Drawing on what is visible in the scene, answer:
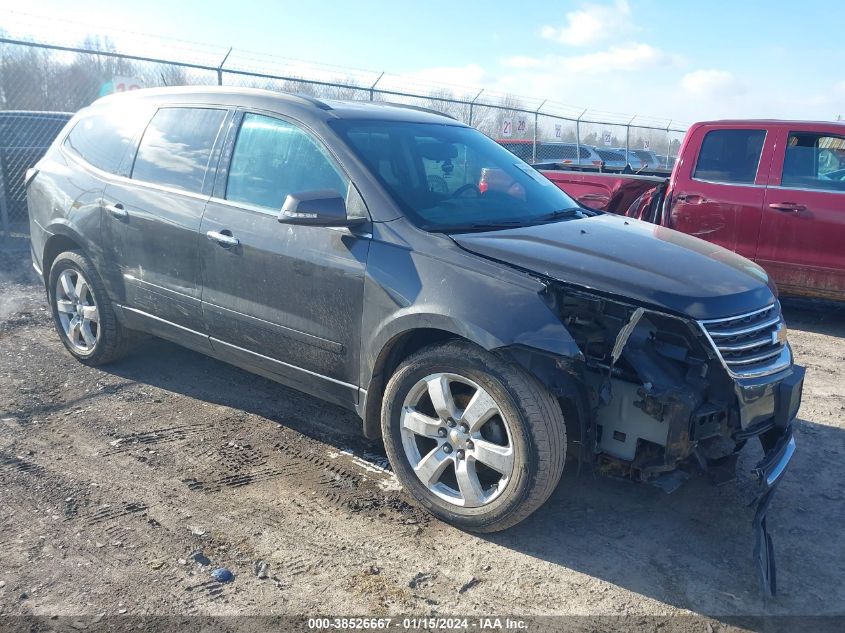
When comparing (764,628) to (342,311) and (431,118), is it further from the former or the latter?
(431,118)

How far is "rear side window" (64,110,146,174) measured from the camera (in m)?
4.73

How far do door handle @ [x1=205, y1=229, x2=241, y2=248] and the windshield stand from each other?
0.83 metres

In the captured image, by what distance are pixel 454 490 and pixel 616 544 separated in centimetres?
77

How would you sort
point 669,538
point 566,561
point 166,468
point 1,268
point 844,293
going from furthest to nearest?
point 1,268 → point 844,293 → point 166,468 → point 669,538 → point 566,561

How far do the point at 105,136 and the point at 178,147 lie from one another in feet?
2.95

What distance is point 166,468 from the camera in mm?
3781

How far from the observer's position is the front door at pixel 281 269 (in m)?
3.55

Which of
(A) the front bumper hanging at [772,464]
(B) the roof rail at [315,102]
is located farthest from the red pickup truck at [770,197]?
(B) the roof rail at [315,102]

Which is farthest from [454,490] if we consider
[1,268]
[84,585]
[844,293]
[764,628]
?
[1,268]

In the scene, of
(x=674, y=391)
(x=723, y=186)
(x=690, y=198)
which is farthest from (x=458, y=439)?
(x=723, y=186)

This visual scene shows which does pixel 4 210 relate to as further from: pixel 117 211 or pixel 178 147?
pixel 178 147

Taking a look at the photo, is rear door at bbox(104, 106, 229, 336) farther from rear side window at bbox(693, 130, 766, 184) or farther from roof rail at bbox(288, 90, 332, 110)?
rear side window at bbox(693, 130, 766, 184)

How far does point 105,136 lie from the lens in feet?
16.2

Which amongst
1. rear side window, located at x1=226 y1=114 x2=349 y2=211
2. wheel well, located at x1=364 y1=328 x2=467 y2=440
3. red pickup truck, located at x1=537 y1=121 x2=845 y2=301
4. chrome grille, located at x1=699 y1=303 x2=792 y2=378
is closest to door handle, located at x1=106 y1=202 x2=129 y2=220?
rear side window, located at x1=226 y1=114 x2=349 y2=211
